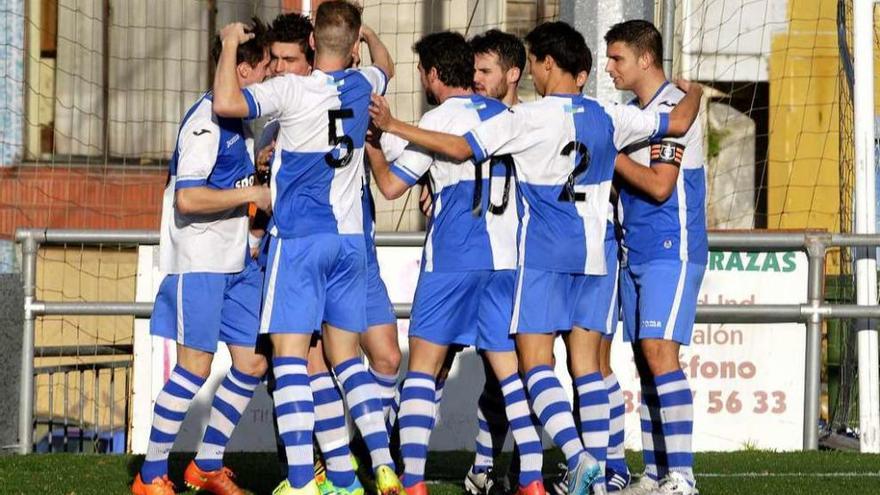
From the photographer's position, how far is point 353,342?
7.15 m

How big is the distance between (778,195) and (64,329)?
589 centimetres

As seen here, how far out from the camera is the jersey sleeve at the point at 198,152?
Answer: 23.9 ft

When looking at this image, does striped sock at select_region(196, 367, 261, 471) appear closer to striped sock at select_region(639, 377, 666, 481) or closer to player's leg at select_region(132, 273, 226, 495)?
player's leg at select_region(132, 273, 226, 495)

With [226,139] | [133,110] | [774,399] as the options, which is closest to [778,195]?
[774,399]

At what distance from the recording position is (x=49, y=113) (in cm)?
1491

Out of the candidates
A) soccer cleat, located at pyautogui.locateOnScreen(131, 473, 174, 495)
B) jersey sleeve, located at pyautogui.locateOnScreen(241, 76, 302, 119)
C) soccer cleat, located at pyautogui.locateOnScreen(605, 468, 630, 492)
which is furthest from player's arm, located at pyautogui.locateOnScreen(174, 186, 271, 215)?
soccer cleat, located at pyautogui.locateOnScreen(605, 468, 630, 492)

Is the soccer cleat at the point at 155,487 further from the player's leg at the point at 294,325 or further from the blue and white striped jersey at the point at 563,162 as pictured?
the blue and white striped jersey at the point at 563,162

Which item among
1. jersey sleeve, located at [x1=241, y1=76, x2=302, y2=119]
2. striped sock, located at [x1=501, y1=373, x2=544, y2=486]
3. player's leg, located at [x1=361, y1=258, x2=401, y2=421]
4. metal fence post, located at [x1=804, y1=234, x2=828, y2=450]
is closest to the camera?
jersey sleeve, located at [x1=241, y1=76, x2=302, y2=119]

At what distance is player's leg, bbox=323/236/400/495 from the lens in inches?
276

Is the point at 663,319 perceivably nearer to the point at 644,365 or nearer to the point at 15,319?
the point at 644,365

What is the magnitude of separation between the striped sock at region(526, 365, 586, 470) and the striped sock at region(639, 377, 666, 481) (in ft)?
1.98

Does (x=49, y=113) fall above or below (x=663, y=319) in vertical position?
above

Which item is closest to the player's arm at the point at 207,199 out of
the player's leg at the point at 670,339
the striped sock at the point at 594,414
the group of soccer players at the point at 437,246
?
the group of soccer players at the point at 437,246

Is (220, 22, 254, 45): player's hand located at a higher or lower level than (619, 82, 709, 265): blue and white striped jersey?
higher
